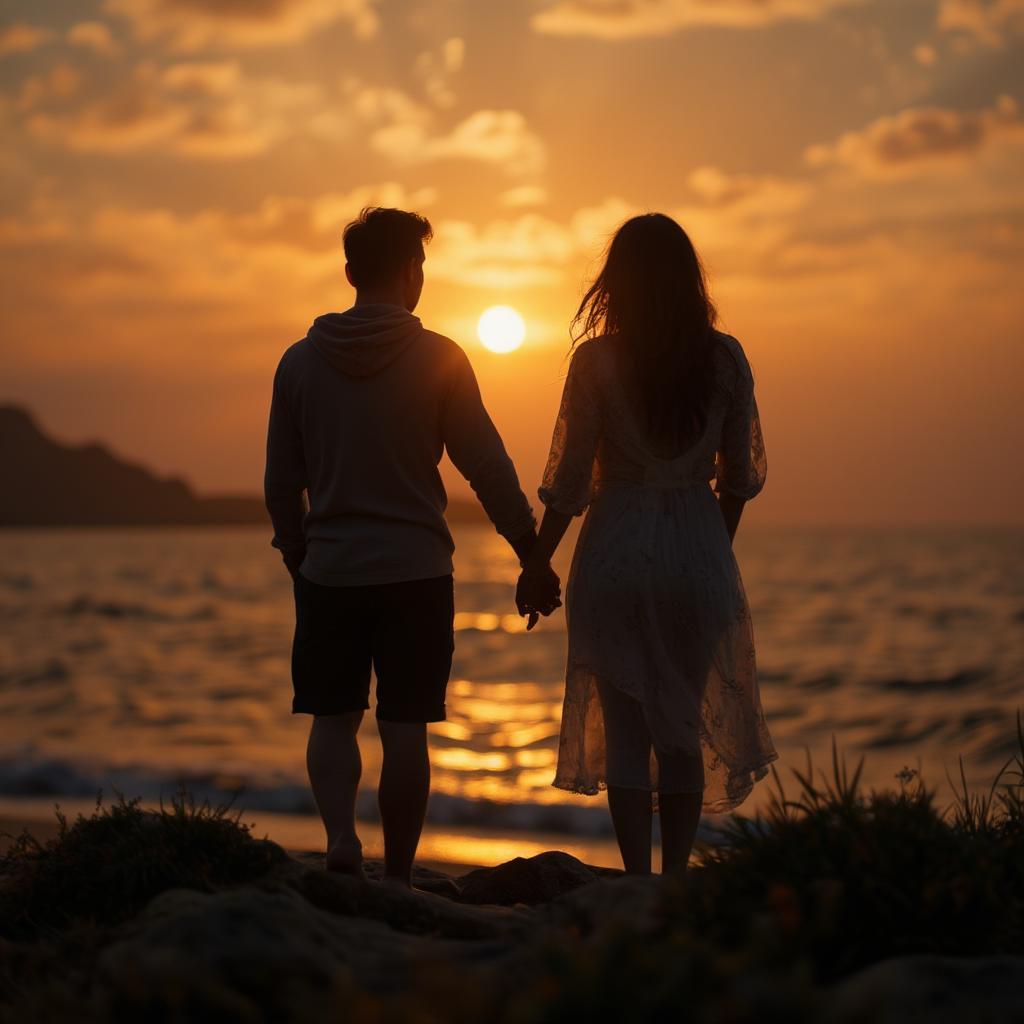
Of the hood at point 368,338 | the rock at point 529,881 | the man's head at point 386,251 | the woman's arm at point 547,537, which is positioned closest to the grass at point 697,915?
the rock at point 529,881

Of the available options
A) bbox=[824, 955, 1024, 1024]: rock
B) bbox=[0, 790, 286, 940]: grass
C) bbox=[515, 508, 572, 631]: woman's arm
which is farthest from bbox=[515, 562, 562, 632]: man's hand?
bbox=[824, 955, 1024, 1024]: rock

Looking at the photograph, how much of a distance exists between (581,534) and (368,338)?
1.06m

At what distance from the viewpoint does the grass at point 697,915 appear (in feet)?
6.93

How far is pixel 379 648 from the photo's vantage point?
4.27 m

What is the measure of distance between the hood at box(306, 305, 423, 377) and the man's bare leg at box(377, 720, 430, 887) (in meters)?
1.30

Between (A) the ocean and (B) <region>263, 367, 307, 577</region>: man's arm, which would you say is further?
(A) the ocean

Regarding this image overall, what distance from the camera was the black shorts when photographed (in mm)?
4203

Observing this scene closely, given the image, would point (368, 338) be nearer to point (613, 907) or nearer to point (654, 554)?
point (654, 554)

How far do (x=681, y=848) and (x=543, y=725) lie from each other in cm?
1234

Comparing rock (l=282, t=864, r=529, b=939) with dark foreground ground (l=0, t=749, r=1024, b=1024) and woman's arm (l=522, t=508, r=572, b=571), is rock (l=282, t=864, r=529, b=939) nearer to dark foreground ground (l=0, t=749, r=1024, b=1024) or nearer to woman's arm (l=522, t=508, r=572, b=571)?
dark foreground ground (l=0, t=749, r=1024, b=1024)

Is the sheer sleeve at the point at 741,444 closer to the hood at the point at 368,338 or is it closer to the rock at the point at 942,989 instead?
the hood at the point at 368,338

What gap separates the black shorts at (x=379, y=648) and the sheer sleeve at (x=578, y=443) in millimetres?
541

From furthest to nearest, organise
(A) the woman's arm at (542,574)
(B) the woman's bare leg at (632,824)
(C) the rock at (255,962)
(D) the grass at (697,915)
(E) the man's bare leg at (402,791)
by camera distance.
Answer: (A) the woman's arm at (542,574) → (B) the woman's bare leg at (632,824) → (E) the man's bare leg at (402,791) → (C) the rock at (255,962) → (D) the grass at (697,915)

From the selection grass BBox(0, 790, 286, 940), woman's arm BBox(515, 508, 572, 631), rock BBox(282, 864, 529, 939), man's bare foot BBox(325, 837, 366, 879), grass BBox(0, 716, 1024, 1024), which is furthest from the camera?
woman's arm BBox(515, 508, 572, 631)
